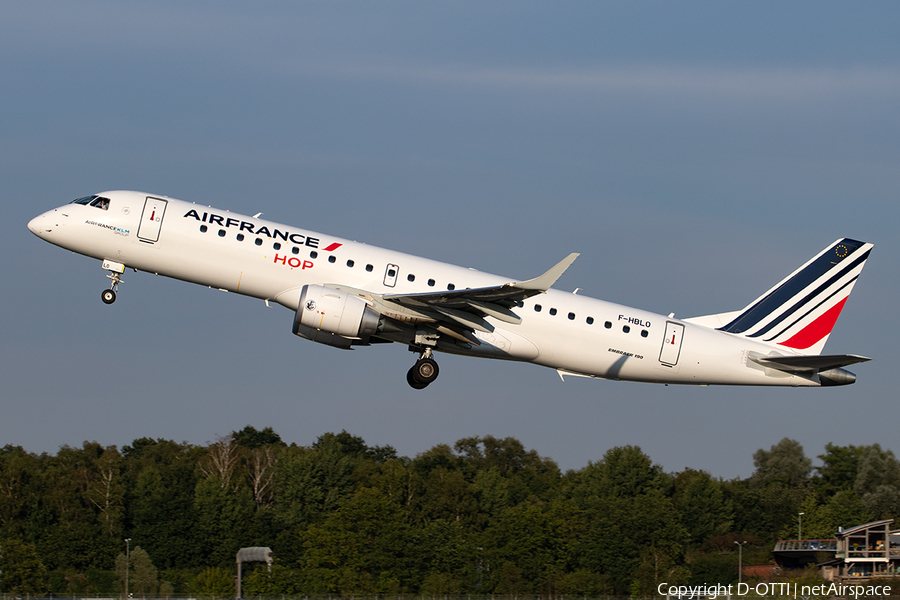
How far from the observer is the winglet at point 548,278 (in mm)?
33781

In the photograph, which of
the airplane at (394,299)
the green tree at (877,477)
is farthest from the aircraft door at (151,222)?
the green tree at (877,477)

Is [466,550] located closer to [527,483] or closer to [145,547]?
[145,547]

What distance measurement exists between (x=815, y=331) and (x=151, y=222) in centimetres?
2663

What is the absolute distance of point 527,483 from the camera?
5089 inches

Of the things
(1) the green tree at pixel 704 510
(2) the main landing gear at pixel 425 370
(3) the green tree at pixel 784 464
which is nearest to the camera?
(2) the main landing gear at pixel 425 370

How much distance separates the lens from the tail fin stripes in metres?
43.3

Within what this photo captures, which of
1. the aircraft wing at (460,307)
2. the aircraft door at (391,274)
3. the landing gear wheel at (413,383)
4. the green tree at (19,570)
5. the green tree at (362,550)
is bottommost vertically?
the green tree at (19,570)

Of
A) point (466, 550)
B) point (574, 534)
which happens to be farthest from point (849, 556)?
point (466, 550)

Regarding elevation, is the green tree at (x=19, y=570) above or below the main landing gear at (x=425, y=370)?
below

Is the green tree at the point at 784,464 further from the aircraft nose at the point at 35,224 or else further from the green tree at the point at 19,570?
the aircraft nose at the point at 35,224

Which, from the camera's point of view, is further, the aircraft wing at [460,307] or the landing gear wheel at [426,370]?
the landing gear wheel at [426,370]

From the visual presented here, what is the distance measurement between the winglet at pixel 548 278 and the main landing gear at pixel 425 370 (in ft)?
19.4

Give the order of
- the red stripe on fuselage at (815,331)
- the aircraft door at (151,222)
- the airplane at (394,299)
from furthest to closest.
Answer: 1. the red stripe on fuselage at (815,331)
2. the aircraft door at (151,222)
3. the airplane at (394,299)

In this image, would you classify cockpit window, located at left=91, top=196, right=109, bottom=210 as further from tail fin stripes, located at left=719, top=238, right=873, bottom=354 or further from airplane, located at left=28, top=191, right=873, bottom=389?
tail fin stripes, located at left=719, top=238, right=873, bottom=354
